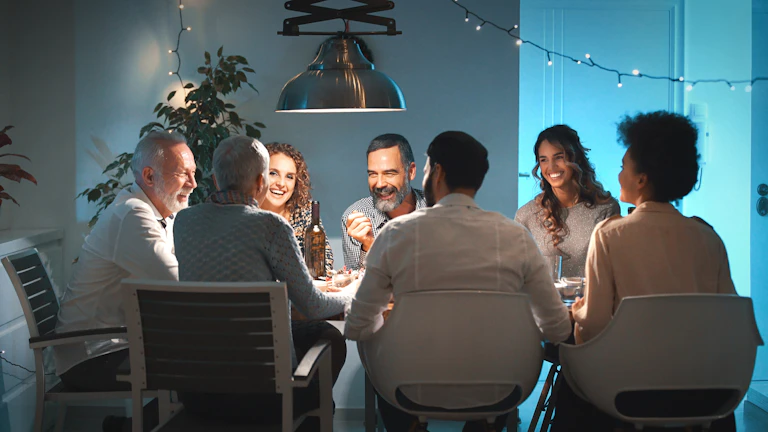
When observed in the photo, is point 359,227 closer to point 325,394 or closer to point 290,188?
point 290,188

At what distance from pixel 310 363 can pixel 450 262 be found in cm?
48

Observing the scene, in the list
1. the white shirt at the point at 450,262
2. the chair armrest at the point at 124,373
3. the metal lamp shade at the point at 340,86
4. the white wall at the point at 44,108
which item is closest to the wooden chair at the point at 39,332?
the chair armrest at the point at 124,373

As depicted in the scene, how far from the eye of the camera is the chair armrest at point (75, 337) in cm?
240

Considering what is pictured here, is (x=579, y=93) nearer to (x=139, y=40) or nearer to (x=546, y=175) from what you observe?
(x=546, y=175)

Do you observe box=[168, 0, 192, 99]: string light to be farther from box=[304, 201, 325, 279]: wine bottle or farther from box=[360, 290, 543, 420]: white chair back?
box=[360, 290, 543, 420]: white chair back

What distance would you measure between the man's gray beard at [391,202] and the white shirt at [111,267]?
1167 mm

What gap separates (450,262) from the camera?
1963mm

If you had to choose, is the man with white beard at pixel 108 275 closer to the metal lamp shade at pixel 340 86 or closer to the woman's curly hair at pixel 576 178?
the metal lamp shade at pixel 340 86

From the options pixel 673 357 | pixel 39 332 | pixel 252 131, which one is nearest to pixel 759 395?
pixel 673 357

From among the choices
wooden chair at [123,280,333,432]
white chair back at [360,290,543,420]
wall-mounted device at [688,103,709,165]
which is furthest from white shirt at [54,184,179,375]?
wall-mounted device at [688,103,709,165]

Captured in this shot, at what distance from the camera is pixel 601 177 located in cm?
492

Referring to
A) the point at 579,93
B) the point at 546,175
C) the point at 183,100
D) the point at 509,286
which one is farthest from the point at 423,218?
the point at 579,93

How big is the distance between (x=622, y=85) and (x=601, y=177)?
621 millimetres

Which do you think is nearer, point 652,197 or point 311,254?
point 652,197
